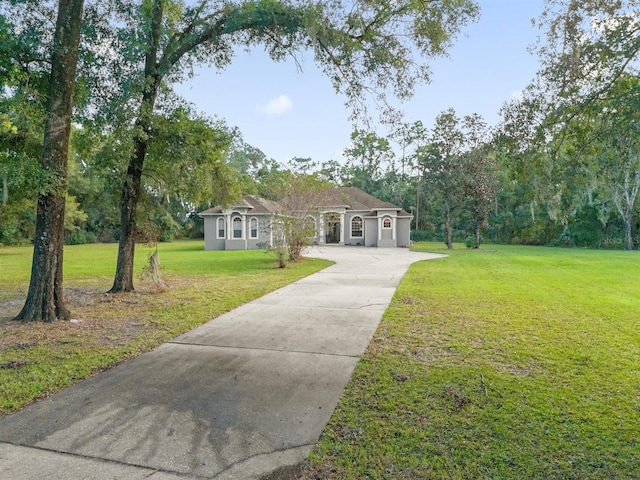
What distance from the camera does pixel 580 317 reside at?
22.5 feet

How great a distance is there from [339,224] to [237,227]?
8056 mm

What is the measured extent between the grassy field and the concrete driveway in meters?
0.33

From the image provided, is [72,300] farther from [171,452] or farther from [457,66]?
[457,66]

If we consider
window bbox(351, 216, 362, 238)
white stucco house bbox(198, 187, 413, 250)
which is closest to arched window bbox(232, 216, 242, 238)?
white stucco house bbox(198, 187, 413, 250)

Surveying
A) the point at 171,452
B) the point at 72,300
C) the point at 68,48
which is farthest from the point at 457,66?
the point at 72,300

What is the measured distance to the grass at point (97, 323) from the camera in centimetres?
423

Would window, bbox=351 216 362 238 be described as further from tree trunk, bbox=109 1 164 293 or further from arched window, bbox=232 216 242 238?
tree trunk, bbox=109 1 164 293

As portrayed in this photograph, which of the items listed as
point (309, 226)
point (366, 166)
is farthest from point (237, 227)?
point (366, 166)

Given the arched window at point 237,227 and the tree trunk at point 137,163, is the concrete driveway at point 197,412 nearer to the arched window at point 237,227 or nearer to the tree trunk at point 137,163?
the tree trunk at point 137,163

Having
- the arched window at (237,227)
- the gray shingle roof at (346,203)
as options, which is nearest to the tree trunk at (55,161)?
the gray shingle roof at (346,203)

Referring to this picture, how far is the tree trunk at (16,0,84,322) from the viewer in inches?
245

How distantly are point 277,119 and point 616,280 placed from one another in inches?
664

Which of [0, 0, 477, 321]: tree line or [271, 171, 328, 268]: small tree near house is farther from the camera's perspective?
[271, 171, 328, 268]: small tree near house

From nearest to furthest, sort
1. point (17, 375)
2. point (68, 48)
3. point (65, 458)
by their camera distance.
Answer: point (65, 458)
point (17, 375)
point (68, 48)
